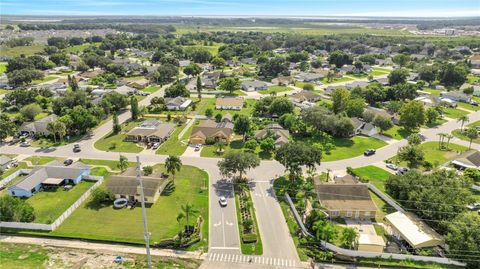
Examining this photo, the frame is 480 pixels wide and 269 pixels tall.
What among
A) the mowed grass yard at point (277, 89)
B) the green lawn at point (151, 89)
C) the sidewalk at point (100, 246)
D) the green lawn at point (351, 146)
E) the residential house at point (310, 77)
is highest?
the residential house at point (310, 77)

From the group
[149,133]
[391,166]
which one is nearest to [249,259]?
[391,166]

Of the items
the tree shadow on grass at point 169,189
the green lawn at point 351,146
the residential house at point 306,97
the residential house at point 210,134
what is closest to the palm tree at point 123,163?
the tree shadow on grass at point 169,189

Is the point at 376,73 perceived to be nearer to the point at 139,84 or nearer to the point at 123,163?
the point at 139,84

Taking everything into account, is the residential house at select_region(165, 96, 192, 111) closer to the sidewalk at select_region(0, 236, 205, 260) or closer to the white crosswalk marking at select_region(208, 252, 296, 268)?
the sidewalk at select_region(0, 236, 205, 260)

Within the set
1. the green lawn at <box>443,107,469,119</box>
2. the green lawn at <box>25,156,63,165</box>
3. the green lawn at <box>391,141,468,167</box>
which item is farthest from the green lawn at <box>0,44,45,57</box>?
the green lawn at <box>443,107,469,119</box>

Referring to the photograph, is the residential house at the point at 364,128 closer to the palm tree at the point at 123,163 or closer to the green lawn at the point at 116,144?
the green lawn at the point at 116,144

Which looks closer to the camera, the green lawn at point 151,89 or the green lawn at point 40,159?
the green lawn at point 40,159
